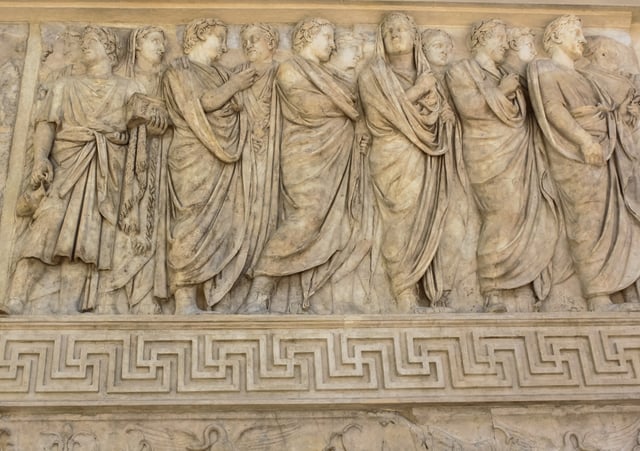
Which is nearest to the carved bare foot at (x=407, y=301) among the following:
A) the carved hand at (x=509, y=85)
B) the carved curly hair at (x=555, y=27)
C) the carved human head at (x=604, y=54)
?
the carved hand at (x=509, y=85)

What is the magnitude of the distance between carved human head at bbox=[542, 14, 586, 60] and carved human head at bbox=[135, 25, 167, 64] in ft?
9.57

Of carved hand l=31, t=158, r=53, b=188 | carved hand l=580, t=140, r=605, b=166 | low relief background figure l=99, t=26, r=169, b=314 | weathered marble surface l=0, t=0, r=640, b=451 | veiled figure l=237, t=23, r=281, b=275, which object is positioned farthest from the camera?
carved hand l=580, t=140, r=605, b=166

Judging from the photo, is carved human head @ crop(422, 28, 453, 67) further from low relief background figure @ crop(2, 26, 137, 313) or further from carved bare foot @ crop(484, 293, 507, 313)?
low relief background figure @ crop(2, 26, 137, 313)

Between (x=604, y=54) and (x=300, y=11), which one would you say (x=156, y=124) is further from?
(x=604, y=54)

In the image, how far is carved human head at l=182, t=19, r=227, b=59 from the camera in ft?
A: 18.9

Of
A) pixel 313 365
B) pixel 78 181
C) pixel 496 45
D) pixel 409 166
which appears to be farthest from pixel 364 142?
pixel 78 181

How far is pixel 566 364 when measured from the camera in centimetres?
480

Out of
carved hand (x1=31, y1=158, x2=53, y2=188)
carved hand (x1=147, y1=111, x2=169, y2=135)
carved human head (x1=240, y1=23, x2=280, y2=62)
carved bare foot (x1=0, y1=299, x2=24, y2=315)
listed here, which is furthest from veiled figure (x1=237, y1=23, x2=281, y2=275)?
carved bare foot (x1=0, y1=299, x2=24, y2=315)

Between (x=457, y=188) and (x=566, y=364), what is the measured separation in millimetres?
1391

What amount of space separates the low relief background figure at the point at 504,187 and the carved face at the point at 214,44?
169 cm

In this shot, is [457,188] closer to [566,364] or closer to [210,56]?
[566,364]

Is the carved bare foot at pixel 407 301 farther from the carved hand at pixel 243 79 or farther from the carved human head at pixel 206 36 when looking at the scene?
the carved human head at pixel 206 36

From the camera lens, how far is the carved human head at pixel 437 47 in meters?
5.84

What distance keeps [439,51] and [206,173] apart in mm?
2010
